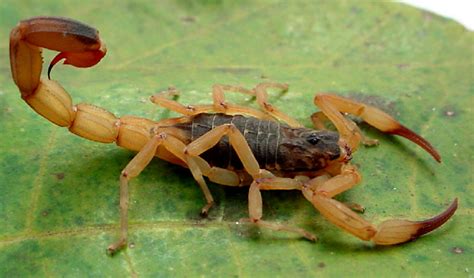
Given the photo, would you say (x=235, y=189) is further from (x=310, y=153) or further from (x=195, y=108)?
(x=195, y=108)

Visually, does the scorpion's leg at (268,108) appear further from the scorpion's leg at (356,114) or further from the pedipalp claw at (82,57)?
the pedipalp claw at (82,57)

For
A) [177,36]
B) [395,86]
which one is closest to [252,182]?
[395,86]

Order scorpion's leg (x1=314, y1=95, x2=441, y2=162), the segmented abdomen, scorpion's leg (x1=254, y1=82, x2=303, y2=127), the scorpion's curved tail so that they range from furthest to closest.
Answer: scorpion's leg (x1=254, y1=82, x2=303, y2=127), scorpion's leg (x1=314, y1=95, x2=441, y2=162), the segmented abdomen, the scorpion's curved tail

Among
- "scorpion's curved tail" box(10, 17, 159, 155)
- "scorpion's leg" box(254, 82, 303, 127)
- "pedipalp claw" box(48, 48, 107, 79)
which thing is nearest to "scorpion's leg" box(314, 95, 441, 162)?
"scorpion's leg" box(254, 82, 303, 127)


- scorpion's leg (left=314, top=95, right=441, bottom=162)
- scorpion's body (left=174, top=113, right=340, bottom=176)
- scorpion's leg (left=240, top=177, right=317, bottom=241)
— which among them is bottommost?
scorpion's leg (left=240, top=177, right=317, bottom=241)

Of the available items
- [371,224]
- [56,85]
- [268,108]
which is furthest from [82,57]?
[371,224]

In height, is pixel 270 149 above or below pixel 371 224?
above

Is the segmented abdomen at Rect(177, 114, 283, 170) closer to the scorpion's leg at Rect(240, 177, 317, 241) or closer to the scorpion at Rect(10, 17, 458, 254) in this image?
the scorpion at Rect(10, 17, 458, 254)
